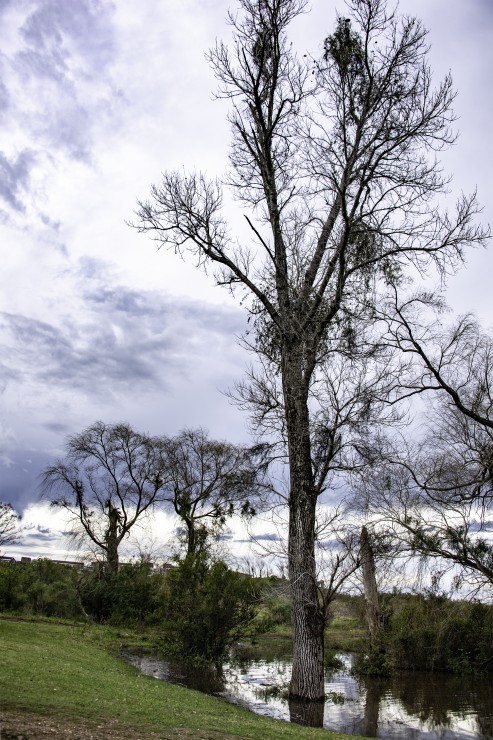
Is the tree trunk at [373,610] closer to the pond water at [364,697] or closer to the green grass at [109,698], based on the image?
the pond water at [364,697]

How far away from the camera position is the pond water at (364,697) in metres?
12.8

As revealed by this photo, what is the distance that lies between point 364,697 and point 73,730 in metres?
11.2

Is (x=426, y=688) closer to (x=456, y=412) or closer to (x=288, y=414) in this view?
(x=456, y=412)

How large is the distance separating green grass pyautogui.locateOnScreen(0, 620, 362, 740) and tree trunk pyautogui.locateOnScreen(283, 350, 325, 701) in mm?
2468

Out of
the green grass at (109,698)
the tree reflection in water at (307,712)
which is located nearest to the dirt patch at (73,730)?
the green grass at (109,698)

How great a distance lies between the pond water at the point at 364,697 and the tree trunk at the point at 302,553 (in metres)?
0.63

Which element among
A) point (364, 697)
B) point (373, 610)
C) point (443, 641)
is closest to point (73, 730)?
point (364, 697)

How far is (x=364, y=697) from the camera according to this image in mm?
16156

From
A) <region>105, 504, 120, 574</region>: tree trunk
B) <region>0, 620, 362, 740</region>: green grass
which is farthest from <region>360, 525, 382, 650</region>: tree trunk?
<region>105, 504, 120, 574</region>: tree trunk

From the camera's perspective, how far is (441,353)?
46.1 feet

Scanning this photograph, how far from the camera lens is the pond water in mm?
12773

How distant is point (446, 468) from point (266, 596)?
5.15m

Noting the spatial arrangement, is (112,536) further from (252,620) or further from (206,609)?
(206,609)

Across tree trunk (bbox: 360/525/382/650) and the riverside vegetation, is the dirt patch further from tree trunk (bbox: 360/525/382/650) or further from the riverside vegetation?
tree trunk (bbox: 360/525/382/650)
